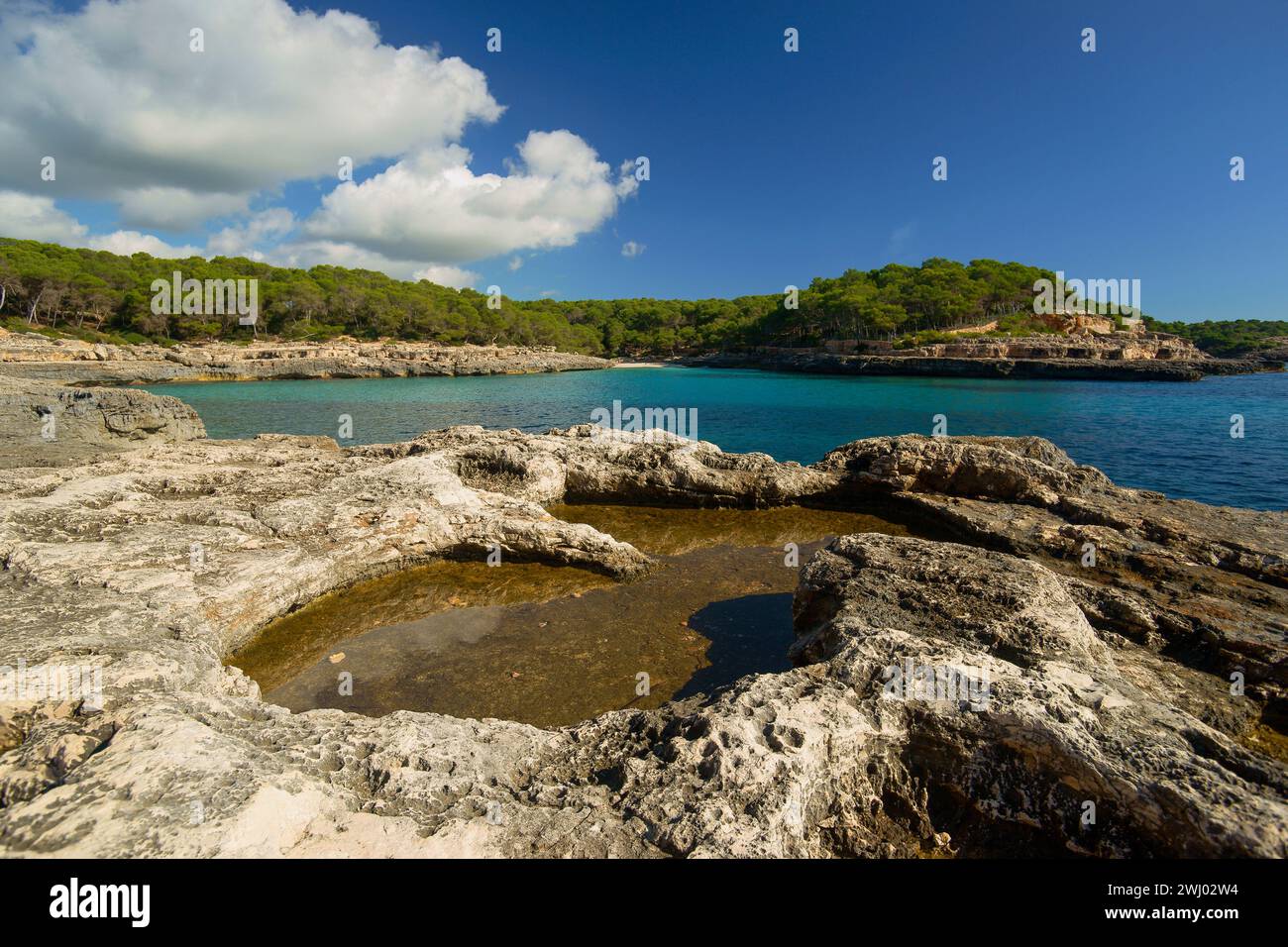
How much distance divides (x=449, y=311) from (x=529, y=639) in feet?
339

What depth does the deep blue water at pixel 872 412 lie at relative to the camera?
75.0ft

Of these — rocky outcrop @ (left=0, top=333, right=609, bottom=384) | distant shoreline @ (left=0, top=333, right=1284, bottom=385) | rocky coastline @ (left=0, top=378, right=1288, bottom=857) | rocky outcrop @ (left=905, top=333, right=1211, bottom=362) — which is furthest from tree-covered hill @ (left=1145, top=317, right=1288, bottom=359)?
rocky coastline @ (left=0, top=378, right=1288, bottom=857)

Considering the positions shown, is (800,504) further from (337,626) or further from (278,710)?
(278,710)

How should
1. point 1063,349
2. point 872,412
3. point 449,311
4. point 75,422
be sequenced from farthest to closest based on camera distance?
1. point 449,311
2. point 1063,349
3. point 872,412
4. point 75,422

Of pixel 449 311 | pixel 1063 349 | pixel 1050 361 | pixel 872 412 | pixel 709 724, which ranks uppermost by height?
pixel 449 311

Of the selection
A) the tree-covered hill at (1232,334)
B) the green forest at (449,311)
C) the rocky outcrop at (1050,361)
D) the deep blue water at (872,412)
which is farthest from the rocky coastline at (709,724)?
the tree-covered hill at (1232,334)

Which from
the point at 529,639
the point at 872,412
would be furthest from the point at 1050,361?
the point at 529,639

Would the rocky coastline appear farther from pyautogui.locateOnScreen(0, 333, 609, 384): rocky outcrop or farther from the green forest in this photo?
the green forest

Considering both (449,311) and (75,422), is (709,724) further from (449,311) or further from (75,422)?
(449,311)

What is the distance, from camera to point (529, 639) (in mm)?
8414

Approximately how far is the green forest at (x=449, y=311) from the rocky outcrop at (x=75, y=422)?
65.4m

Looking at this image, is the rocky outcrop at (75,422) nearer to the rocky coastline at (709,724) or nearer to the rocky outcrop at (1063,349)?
the rocky coastline at (709,724)

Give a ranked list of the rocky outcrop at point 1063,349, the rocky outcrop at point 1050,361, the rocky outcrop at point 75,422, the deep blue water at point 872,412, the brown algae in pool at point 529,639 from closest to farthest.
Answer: the brown algae in pool at point 529,639
the rocky outcrop at point 75,422
the deep blue water at point 872,412
the rocky outcrop at point 1050,361
the rocky outcrop at point 1063,349

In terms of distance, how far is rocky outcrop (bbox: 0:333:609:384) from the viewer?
49875mm
